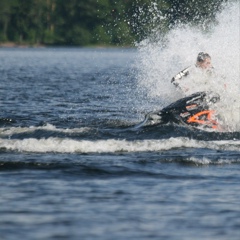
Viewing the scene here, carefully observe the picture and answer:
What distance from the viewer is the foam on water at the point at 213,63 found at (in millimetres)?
25125

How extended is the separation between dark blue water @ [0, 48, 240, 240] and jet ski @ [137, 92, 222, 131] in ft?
1.70

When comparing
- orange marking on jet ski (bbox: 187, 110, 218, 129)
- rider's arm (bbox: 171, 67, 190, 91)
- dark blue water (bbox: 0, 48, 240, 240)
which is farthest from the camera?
rider's arm (bbox: 171, 67, 190, 91)

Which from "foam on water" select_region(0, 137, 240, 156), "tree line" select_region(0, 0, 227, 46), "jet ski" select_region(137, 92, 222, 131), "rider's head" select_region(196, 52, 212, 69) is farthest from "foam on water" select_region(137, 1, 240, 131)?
"tree line" select_region(0, 0, 227, 46)

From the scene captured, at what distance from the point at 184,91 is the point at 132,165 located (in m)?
8.69

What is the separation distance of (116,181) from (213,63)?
14.3 m

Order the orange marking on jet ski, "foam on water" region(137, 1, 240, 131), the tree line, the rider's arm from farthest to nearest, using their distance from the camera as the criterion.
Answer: the tree line
the rider's arm
"foam on water" region(137, 1, 240, 131)
the orange marking on jet ski

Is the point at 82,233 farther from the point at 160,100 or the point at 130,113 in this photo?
the point at 160,100

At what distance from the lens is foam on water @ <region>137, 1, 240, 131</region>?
25125mm

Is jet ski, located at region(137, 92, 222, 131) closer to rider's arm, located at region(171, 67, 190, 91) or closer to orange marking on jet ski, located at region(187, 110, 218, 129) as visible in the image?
orange marking on jet ski, located at region(187, 110, 218, 129)

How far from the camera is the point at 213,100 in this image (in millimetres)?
23828

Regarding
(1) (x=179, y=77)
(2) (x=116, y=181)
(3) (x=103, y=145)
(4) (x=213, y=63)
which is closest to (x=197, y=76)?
(1) (x=179, y=77)

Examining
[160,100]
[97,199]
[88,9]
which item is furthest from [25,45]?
[97,199]

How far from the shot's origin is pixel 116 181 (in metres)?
16.8

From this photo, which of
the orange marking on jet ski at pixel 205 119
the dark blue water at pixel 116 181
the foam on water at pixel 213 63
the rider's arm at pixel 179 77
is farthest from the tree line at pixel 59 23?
the dark blue water at pixel 116 181
